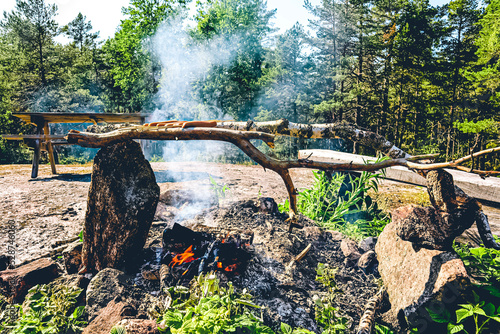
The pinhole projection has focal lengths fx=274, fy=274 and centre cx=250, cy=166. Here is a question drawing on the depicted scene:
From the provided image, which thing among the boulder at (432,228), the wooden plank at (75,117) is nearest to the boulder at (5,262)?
the boulder at (432,228)

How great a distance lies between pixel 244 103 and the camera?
17.4 meters

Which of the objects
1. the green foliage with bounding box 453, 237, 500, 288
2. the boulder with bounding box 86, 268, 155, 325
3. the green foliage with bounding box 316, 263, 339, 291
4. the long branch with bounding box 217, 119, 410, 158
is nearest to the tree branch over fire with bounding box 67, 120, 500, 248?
the long branch with bounding box 217, 119, 410, 158

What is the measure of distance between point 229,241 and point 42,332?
1578mm

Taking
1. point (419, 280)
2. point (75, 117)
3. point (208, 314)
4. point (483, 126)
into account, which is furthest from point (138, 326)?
point (483, 126)

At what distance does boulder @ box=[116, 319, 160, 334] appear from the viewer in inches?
69.2

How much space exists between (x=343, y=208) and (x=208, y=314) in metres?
3.09

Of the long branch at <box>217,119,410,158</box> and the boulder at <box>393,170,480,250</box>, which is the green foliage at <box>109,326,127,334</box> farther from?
the boulder at <box>393,170,480,250</box>

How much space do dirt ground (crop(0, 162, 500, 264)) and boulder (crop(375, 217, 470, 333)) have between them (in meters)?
2.31

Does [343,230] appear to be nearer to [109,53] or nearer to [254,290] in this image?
[254,290]

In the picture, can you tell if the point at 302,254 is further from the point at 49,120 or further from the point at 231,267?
the point at 49,120

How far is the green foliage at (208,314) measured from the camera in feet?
5.51

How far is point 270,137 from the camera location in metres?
2.16

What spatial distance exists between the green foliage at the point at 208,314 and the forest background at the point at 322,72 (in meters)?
13.4

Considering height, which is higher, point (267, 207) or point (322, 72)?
point (322, 72)
